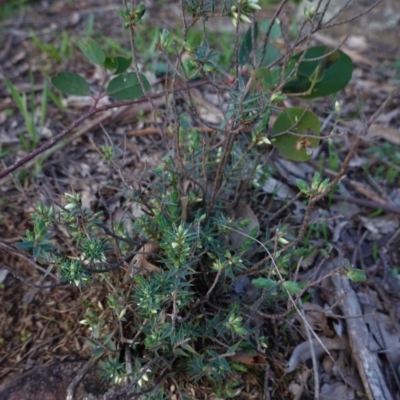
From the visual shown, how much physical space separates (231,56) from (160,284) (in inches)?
70.2

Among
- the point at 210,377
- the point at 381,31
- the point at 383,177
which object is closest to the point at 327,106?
the point at 383,177

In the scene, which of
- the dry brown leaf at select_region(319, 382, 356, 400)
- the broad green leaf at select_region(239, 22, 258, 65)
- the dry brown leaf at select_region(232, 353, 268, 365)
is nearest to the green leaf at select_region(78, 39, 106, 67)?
A: the broad green leaf at select_region(239, 22, 258, 65)

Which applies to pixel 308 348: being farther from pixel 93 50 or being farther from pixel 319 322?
pixel 93 50

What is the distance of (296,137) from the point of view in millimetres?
1778

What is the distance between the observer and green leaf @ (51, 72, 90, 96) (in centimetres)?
184

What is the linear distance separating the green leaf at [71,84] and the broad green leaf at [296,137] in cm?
73

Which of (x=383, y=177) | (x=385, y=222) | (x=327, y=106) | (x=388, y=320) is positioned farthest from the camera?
(x=327, y=106)

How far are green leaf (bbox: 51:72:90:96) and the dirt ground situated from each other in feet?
1.13

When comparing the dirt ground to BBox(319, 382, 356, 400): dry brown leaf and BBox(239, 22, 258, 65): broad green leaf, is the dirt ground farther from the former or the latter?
BBox(239, 22, 258, 65): broad green leaf

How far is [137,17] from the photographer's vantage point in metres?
1.42

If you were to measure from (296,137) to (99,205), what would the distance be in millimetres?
853

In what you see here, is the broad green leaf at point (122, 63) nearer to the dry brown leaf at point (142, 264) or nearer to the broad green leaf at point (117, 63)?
the broad green leaf at point (117, 63)

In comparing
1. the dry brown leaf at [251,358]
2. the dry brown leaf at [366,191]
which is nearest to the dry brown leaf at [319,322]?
the dry brown leaf at [251,358]

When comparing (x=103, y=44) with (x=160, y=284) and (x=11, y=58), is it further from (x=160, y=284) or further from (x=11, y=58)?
(x=160, y=284)
